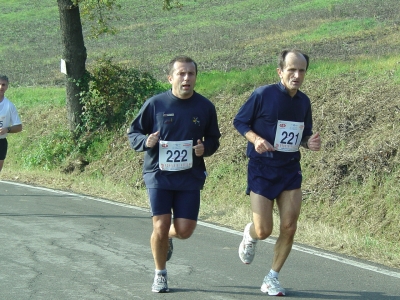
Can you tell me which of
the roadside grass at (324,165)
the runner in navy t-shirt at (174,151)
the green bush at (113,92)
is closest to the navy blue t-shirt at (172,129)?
the runner in navy t-shirt at (174,151)

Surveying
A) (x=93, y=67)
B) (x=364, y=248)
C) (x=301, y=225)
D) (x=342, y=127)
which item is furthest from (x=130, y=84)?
(x=364, y=248)

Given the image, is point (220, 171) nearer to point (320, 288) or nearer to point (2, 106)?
point (2, 106)

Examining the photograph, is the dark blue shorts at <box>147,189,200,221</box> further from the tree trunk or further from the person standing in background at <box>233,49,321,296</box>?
the tree trunk

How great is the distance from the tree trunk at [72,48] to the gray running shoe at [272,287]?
12.9 meters

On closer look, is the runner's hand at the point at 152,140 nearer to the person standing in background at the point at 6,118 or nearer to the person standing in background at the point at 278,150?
the person standing in background at the point at 278,150

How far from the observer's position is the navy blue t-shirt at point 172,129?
6801mm

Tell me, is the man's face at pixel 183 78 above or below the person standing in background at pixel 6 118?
above

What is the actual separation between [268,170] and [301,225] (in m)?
3.73

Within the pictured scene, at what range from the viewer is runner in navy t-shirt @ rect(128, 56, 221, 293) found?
6.77 metres

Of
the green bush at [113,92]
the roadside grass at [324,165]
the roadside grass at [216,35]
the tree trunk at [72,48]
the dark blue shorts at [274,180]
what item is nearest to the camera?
the dark blue shorts at [274,180]

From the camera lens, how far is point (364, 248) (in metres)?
8.55

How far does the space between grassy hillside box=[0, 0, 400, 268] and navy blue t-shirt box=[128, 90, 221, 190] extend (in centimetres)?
247

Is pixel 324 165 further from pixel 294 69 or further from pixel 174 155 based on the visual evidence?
pixel 174 155

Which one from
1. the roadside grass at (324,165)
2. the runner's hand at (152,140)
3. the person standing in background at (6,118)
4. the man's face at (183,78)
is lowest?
the roadside grass at (324,165)
